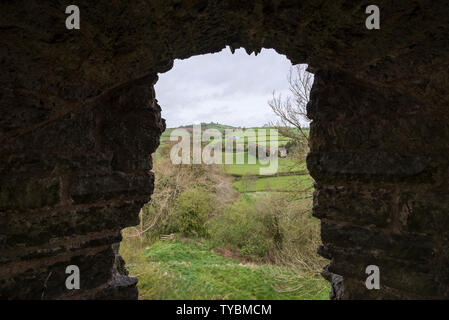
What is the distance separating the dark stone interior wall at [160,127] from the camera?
1126mm

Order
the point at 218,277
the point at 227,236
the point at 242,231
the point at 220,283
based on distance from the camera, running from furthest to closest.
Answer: the point at 227,236 < the point at 242,231 < the point at 218,277 < the point at 220,283

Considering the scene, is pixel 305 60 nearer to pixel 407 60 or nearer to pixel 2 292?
pixel 407 60

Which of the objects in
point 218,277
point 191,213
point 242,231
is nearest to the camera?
point 218,277

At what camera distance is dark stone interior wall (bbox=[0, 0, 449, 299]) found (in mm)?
1126

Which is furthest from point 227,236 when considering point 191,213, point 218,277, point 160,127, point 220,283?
point 160,127

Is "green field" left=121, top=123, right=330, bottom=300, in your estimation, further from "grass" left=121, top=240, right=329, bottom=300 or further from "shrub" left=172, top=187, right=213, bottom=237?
"shrub" left=172, top=187, right=213, bottom=237

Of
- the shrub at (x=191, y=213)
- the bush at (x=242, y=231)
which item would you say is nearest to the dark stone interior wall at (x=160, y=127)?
the bush at (x=242, y=231)

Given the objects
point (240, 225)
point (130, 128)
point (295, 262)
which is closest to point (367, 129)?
point (130, 128)

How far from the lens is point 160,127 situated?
5.58 ft

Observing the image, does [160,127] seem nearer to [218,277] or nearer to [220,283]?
[220,283]

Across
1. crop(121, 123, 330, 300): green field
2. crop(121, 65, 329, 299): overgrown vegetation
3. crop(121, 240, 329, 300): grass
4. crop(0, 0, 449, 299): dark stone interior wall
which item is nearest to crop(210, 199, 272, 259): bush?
crop(121, 65, 329, 299): overgrown vegetation
